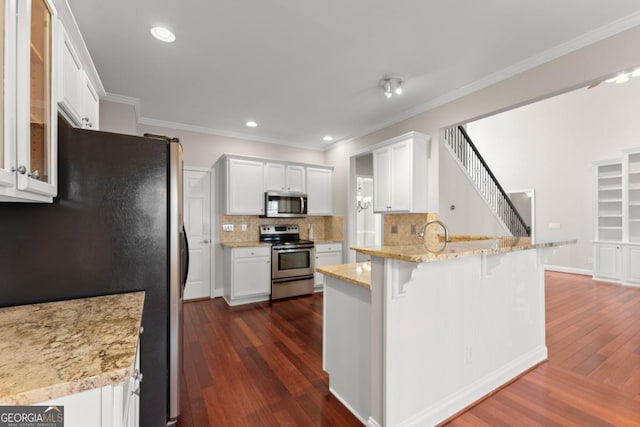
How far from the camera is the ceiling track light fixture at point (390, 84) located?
2932mm

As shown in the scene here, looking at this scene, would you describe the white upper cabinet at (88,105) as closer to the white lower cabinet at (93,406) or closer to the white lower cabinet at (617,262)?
the white lower cabinet at (93,406)

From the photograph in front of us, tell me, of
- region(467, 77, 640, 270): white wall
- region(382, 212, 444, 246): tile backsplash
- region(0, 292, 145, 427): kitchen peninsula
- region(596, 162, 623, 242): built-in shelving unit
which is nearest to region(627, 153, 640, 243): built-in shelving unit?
region(596, 162, 623, 242): built-in shelving unit

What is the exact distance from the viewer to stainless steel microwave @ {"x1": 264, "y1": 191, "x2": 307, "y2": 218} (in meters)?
4.75

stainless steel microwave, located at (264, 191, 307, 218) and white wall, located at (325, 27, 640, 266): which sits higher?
white wall, located at (325, 27, 640, 266)

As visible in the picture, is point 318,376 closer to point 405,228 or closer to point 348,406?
point 348,406

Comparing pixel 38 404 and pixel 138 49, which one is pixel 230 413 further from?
pixel 138 49

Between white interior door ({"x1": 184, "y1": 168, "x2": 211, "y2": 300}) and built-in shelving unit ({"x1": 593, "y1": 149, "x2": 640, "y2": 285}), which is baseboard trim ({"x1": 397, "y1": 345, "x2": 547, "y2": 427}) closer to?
white interior door ({"x1": 184, "y1": 168, "x2": 211, "y2": 300})

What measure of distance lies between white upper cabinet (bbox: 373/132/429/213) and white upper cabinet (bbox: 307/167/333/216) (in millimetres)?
1613

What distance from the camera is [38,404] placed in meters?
0.68

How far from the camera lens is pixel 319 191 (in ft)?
17.3

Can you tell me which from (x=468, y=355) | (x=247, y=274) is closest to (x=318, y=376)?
(x=468, y=355)

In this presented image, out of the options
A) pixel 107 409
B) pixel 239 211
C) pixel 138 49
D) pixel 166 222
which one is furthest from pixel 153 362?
pixel 239 211

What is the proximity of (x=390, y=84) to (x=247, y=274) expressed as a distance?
3276 mm

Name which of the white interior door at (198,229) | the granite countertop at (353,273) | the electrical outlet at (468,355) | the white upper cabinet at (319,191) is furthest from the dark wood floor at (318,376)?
the white upper cabinet at (319,191)
